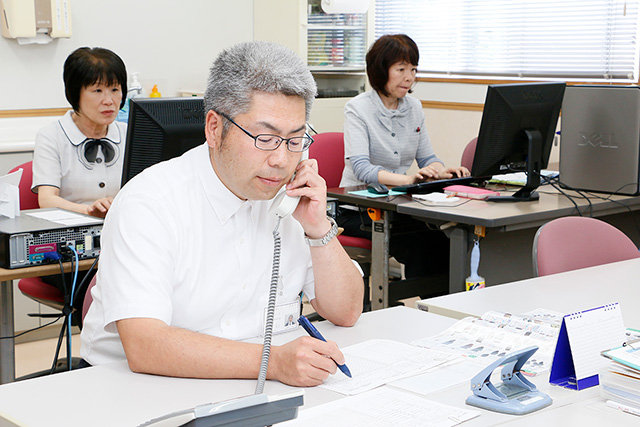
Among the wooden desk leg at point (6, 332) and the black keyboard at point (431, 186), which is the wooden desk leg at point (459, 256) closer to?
the black keyboard at point (431, 186)

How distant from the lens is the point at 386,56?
148 inches

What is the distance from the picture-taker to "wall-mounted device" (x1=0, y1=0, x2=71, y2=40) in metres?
3.84

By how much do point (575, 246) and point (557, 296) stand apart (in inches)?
18.0

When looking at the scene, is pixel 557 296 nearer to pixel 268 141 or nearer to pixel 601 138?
pixel 268 141

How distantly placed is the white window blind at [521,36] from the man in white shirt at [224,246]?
9.92ft

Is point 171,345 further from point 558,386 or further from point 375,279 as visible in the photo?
point 375,279

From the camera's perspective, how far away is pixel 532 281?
2170 mm

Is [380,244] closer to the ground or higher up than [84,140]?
closer to the ground

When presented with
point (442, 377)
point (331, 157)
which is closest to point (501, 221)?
point (331, 157)

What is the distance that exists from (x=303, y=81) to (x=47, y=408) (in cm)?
75

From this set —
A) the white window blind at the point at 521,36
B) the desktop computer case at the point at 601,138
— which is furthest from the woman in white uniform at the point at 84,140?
the white window blind at the point at 521,36

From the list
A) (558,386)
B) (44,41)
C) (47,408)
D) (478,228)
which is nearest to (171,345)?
(47,408)

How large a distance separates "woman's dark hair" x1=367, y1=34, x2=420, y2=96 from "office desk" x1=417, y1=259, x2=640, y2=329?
68.9 inches

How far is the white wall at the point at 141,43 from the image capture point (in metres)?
4.01
